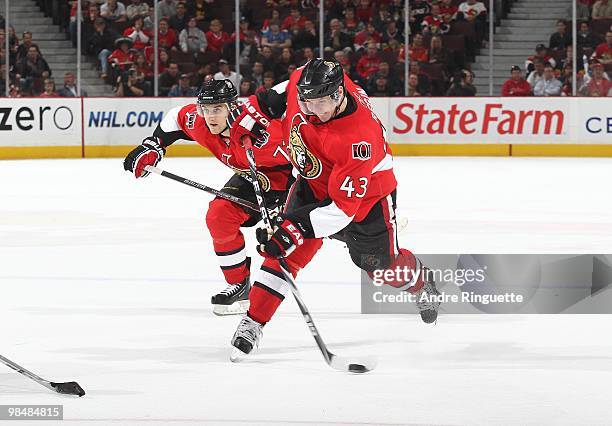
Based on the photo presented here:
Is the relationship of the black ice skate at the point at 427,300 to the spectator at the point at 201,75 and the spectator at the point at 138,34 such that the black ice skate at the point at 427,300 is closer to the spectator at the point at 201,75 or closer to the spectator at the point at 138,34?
the spectator at the point at 201,75

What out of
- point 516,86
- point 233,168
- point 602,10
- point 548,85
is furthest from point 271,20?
point 233,168

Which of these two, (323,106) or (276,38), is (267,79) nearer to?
(276,38)

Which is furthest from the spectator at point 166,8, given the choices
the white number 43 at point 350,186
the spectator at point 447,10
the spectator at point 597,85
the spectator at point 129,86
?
the white number 43 at point 350,186

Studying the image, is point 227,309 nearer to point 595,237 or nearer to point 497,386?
point 497,386

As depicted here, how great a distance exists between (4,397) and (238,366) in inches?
31.1

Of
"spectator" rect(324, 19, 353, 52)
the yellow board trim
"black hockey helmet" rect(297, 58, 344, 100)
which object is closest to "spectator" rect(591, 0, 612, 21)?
the yellow board trim

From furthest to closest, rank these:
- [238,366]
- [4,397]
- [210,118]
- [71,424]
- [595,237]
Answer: [595,237]
[210,118]
[238,366]
[4,397]
[71,424]

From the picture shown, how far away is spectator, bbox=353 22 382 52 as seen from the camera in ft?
43.8

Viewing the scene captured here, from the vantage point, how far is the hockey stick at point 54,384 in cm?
327

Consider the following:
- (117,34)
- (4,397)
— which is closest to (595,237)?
(4,397)

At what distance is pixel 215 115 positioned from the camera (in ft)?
15.0

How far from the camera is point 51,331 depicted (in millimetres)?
4289

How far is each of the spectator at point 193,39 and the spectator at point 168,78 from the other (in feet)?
1.59

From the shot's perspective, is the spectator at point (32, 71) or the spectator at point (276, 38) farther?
the spectator at point (276, 38)
